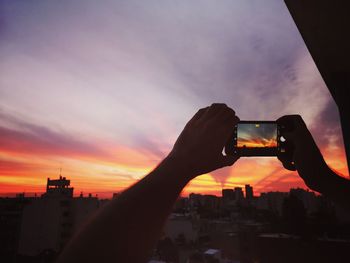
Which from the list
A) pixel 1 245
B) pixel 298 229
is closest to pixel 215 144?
pixel 298 229

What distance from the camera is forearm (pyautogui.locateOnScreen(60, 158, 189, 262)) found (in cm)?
44

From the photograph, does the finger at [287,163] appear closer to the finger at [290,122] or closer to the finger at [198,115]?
the finger at [290,122]

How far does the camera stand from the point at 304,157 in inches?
60.0

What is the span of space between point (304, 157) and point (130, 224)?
1.36 m

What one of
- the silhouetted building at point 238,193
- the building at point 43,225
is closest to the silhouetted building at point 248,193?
the silhouetted building at point 238,193

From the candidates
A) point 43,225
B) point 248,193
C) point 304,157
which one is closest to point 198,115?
point 304,157

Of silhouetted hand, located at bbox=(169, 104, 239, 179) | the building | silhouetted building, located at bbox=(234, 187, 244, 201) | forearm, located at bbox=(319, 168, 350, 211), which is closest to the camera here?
silhouetted hand, located at bbox=(169, 104, 239, 179)

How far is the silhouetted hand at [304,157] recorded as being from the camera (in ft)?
4.88

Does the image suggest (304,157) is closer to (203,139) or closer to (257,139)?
(257,139)

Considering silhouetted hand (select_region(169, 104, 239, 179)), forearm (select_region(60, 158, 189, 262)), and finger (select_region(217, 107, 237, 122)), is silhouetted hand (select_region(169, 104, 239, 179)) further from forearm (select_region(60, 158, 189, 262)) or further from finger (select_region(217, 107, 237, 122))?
forearm (select_region(60, 158, 189, 262))

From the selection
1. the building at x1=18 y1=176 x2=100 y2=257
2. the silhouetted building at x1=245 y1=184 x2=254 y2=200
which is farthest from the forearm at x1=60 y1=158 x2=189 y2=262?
the silhouetted building at x1=245 y1=184 x2=254 y2=200

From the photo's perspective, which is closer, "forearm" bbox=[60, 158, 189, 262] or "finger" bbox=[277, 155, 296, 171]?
"forearm" bbox=[60, 158, 189, 262]

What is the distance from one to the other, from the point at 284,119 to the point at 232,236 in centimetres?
2580

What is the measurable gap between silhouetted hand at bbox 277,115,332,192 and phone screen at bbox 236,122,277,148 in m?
0.07
